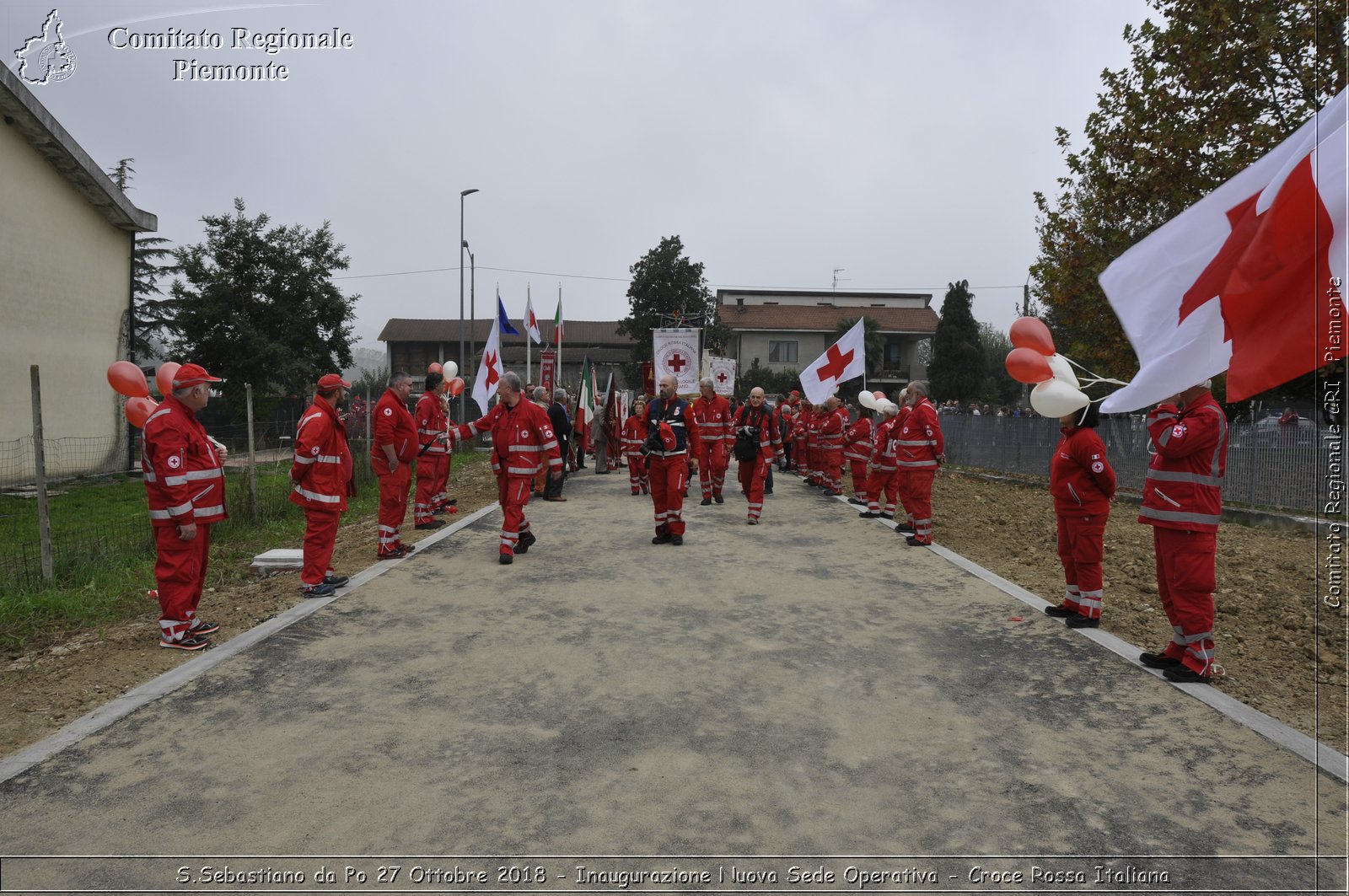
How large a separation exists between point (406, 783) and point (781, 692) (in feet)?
7.30

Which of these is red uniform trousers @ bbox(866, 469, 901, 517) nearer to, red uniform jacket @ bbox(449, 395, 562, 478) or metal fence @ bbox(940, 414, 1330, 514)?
metal fence @ bbox(940, 414, 1330, 514)

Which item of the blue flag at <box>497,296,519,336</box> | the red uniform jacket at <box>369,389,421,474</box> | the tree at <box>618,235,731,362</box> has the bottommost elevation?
the red uniform jacket at <box>369,389,421,474</box>

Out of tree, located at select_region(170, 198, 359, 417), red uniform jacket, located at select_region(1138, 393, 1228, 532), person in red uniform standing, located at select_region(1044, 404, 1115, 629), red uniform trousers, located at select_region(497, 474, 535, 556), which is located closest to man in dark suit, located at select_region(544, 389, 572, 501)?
red uniform trousers, located at select_region(497, 474, 535, 556)

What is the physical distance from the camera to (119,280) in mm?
20875

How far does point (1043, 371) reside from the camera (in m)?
5.52

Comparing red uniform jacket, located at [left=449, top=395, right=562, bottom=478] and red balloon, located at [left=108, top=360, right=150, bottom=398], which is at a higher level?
red balloon, located at [left=108, top=360, right=150, bottom=398]

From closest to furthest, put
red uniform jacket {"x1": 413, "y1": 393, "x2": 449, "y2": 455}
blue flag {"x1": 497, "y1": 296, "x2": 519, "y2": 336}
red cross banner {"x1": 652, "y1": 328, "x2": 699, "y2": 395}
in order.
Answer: red uniform jacket {"x1": 413, "y1": 393, "x2": 449, "y2": 455}
red cross banner {"x1": 652, "y1": 328, "x2": 699, "y2": 395}
blue flag {"x1": 497, "y1": 296, "x2": 519, "y2": 336}

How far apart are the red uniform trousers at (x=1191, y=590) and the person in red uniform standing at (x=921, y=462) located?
15.9 ft

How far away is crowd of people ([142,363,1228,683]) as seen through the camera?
5.15m

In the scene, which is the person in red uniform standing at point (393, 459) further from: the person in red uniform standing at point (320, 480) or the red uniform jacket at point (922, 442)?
the red uniform jacket at point (922, 442)

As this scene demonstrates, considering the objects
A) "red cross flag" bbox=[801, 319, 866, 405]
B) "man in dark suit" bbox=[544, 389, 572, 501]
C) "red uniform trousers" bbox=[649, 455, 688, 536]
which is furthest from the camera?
"red cross flag" bbox=[801, 319, 866, 405]

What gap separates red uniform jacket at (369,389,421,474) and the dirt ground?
1167 millimetres

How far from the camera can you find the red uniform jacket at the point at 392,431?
920 centimetres

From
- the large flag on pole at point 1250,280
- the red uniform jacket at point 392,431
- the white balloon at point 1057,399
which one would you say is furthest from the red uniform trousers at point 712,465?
the large flag on pole at point 1250,280
